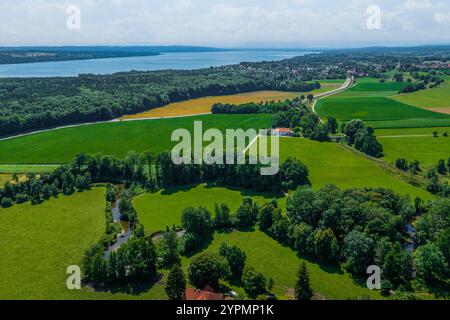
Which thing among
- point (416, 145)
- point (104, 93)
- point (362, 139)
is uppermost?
point (104, 93)

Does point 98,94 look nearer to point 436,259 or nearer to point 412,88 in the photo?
point 412,88

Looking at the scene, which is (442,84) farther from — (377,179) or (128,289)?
(128,289)

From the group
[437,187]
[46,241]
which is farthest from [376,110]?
[46,241]

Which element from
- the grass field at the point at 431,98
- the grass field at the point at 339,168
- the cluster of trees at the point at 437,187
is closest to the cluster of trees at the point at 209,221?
the grass field at the point at 339,168

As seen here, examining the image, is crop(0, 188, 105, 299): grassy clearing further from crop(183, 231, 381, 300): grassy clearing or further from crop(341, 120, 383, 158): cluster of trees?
crop(341, 120, 383, 158): cluster of trees

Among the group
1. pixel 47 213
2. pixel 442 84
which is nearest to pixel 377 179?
pixel 47 213

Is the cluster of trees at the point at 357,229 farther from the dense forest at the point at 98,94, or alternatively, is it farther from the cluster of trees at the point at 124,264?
the dense forest at the point at 98,94
